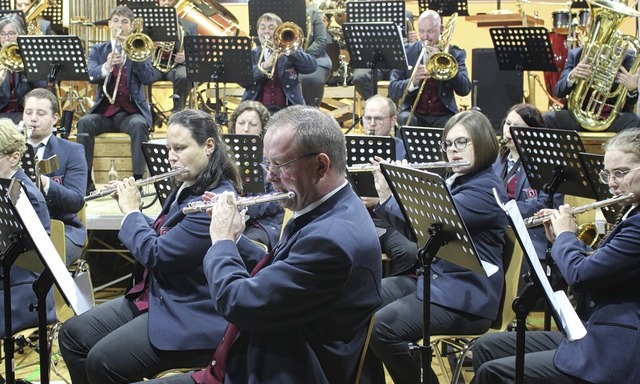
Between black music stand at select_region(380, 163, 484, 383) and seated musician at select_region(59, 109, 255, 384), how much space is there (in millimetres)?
754

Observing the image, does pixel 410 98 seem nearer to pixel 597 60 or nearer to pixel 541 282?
pixel 597 60

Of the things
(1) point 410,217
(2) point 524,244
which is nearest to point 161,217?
(1) point 410,217

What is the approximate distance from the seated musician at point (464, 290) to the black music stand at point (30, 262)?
1.44 metres

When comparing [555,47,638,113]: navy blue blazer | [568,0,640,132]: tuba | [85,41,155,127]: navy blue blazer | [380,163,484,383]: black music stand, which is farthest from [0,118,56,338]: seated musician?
[555,47,638,113]: navy blue blazer

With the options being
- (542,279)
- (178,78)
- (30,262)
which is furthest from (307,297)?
(178,78)

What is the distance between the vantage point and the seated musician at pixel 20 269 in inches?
167

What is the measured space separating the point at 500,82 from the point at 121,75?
384 cm

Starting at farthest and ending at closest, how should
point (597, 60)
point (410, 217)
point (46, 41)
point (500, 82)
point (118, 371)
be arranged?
point (500, 82), point (46, 41), point (597, 60), point (410, 217), point (118, 371)

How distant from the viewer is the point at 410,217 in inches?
155

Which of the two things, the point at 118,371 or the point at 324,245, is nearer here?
the point at 324,245

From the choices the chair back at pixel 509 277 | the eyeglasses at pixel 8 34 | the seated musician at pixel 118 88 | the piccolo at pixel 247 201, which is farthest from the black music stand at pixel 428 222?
the eyeglasses at pixel 8 34

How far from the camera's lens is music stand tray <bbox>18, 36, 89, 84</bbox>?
25.9 ft

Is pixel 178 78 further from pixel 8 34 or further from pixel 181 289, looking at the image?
pixel 181 289

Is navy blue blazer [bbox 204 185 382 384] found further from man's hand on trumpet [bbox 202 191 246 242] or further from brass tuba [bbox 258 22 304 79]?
brass tuba [bbox 258 22 304 79]
